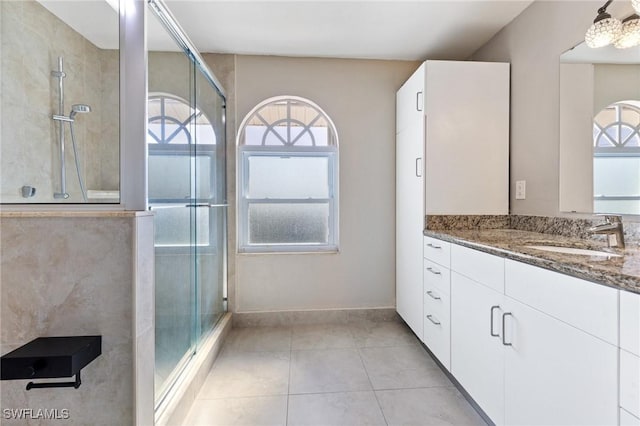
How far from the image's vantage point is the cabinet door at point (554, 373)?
2.71 feet

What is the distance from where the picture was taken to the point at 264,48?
251 cm

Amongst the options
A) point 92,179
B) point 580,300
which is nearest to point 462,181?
point 580,300

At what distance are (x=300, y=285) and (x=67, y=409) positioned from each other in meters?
1.82

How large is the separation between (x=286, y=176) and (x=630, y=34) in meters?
2.33

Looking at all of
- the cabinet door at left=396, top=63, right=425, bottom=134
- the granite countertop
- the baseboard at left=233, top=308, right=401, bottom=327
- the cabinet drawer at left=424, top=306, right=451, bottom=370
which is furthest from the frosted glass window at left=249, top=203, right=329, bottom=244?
the granite countertop

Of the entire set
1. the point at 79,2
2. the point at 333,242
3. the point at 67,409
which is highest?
the point at 79,2

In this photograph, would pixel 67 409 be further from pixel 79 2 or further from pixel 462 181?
pixel 462 181

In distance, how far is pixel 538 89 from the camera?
1.89 meters

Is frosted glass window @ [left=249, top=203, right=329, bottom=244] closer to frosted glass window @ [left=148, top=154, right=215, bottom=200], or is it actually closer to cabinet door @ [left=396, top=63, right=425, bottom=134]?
frosted glass window @ [left=148, top=154, right=215, bottom=200]

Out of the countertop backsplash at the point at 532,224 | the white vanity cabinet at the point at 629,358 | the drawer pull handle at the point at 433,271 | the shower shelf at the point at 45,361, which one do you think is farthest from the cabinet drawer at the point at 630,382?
the shower shelf at the point at 45,361

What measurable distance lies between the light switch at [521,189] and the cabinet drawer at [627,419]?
5.08 ft

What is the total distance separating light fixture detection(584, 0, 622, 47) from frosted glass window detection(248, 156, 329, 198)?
192 centimetres

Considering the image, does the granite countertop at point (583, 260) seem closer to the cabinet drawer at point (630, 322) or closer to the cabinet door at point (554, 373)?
the cabinet drawer at point (630, 322)

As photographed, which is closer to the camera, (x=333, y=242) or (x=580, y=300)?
(x=580, y=300)
